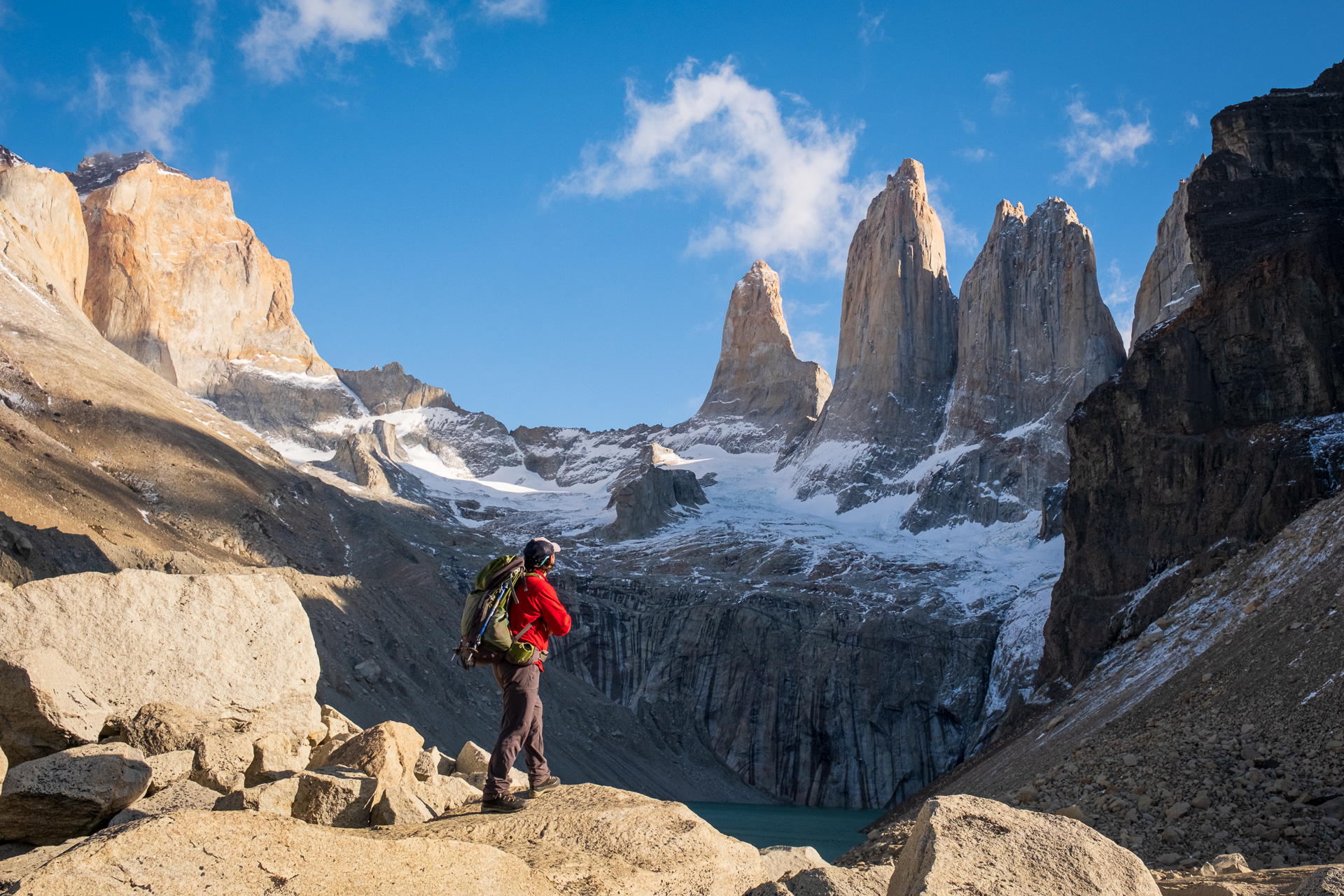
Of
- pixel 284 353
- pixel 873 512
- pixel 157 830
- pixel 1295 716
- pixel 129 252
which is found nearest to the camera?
pixel 157 830

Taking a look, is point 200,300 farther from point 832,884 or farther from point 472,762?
point 832,884

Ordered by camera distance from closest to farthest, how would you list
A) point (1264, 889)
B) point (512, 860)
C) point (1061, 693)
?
point (512, 860), point (1264, 889), point (1061, 693)

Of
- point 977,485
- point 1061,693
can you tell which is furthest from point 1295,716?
point 977,485

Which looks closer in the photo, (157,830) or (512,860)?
(157,830)

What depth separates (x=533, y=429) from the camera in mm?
189000

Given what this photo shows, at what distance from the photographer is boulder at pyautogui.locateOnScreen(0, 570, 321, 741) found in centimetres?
984

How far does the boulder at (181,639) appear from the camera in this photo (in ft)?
32.3

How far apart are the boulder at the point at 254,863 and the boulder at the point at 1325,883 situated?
175 inches

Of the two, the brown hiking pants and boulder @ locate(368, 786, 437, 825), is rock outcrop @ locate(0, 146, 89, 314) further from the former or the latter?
boulder @ locate(368, 786, 437, 825)

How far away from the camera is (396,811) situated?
791 cm

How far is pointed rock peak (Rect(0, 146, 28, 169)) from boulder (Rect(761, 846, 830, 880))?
115 m

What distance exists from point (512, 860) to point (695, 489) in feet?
384

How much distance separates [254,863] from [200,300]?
6412 inches

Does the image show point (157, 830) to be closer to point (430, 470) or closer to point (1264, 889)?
point (1264, 889)
